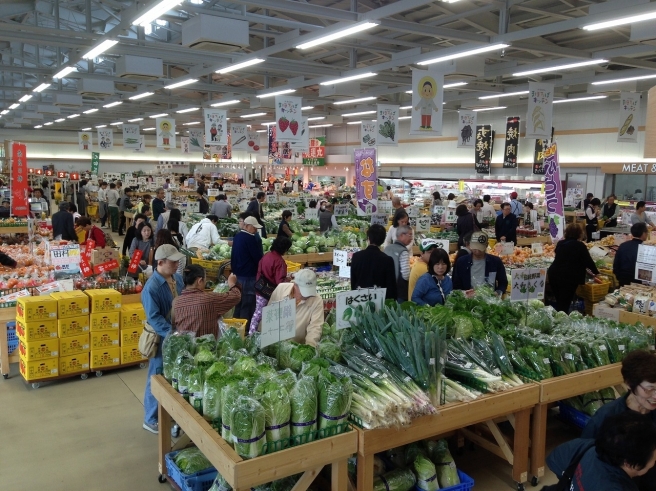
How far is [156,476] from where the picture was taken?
393cm

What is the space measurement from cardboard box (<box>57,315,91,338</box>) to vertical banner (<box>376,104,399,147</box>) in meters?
9.66

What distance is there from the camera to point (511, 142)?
18641mm

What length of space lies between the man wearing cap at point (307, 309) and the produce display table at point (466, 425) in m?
1.10

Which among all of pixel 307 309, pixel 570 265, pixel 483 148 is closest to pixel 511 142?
pixel 483 148

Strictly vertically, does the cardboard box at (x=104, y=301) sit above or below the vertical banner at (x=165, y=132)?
below

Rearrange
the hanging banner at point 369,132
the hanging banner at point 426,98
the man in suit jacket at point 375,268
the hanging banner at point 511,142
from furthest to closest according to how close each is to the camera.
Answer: the hanging banner at point 511,142 → the hanging banner at point 369,132 → the hanging banner at point 426,98 → the man in suit jacket at point 375,268

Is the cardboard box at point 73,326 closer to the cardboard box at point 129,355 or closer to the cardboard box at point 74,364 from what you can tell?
the cardboard box at point 74,364

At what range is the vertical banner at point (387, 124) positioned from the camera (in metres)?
13.8

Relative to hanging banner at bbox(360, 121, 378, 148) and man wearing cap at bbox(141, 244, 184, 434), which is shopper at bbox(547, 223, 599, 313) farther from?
hanging banner at bbox(360, 121, 378, 148)

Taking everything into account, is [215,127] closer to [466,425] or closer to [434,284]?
[434,284]

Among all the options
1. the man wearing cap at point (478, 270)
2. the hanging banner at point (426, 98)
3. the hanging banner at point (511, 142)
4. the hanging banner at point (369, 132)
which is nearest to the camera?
the man wearing cap at point (478, 270)

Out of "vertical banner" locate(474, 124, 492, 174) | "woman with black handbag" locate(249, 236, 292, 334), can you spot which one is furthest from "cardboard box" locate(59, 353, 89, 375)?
"vertical banner" locate(474, 124, 492, 174)

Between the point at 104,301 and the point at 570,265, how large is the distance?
5.56 metres

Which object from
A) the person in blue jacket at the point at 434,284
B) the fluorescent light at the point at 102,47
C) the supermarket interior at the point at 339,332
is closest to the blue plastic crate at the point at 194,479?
the supermarket interior at the point at 339,332
